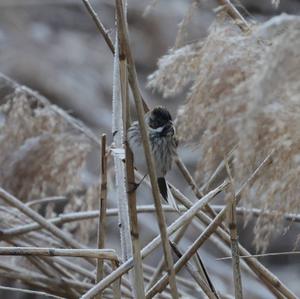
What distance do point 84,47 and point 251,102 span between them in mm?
4724

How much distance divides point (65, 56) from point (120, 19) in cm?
420

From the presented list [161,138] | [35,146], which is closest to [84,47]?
[35,146]

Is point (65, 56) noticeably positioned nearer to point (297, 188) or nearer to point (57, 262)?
point (57, 262)

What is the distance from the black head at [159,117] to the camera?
6.60ft

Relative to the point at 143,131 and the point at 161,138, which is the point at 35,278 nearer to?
the point at 161,138

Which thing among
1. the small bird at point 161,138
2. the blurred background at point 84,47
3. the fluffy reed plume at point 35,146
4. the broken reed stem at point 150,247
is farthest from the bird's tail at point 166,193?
the blurred background at point 84,47

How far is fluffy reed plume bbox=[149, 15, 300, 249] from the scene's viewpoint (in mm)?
1146

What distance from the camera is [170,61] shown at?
1854mm

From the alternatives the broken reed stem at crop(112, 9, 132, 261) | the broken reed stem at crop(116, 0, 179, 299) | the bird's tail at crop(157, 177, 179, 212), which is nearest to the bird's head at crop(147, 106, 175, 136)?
the bird's tail at crop(157, 177, 179, 212)

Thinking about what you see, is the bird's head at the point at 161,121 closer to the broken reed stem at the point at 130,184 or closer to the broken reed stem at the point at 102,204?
the broken reed stem at the point at 102,204

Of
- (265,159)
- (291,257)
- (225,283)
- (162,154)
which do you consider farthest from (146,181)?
(291,257)

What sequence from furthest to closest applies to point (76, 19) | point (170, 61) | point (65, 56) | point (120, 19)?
point (76, 19) < point (65, 56) < point (170, 61) < point (120, 19)

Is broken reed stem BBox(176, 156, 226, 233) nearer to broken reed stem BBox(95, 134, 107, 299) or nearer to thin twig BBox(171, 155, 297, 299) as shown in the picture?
thin twig BBox(171, 155, 297, 299)

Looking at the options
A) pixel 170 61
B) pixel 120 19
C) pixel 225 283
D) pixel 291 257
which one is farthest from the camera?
pixel 291 257
